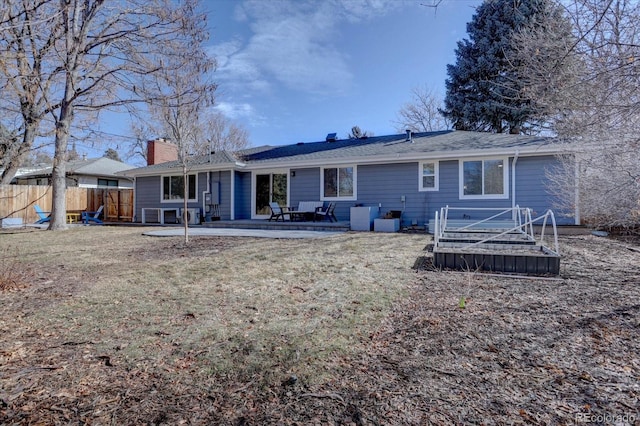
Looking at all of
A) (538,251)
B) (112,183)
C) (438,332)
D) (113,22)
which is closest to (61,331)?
(438,332)

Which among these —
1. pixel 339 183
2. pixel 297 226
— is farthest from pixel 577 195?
pixel 297 226

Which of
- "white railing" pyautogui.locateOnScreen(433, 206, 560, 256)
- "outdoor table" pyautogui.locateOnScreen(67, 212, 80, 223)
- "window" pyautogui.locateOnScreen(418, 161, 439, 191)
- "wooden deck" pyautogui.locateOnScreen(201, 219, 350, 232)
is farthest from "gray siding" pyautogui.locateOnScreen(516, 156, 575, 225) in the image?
"outdoor table" pyautogui.locateOnScreen(67, 212, 80, 223)

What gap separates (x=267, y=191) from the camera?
45.6 feet

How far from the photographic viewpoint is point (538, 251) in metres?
5.59

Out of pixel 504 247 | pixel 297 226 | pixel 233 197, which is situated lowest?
pixel 504 247

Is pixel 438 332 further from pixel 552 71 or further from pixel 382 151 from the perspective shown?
pixel 382 151

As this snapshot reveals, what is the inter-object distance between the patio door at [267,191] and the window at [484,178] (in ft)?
21.9

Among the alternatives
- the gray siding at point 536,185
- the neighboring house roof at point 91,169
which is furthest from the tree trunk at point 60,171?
the gray siding at point 536,185

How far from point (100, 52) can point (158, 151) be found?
819 cm

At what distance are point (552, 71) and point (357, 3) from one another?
2.87 m

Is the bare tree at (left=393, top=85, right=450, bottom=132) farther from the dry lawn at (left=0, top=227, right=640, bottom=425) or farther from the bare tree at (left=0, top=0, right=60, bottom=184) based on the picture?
the bare tree at (left=0, top=0, right=60, bottom=184)

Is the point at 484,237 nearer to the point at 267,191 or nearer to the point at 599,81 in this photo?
the point at 599,81

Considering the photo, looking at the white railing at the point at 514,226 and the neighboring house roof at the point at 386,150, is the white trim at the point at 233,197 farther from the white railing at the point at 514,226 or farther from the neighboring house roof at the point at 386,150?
the white railing at the point at 514,226

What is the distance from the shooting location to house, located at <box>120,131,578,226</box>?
10031 millimetres
